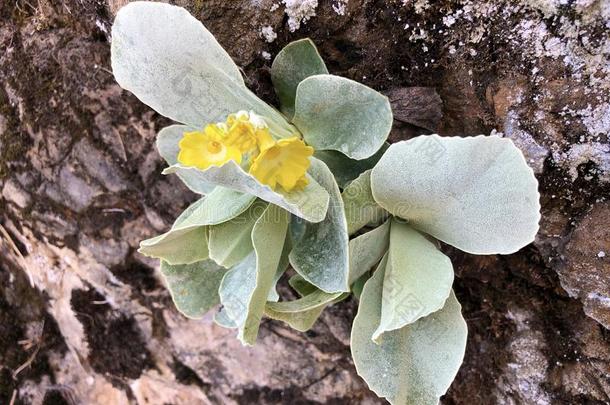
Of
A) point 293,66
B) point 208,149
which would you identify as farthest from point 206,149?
point 293,66

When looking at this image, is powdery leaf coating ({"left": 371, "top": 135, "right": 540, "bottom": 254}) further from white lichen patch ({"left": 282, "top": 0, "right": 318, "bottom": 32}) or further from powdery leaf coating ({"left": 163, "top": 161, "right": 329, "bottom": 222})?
white lichen patch ({"left": 282, "top": 0, "right": 318, "bottom": 32})

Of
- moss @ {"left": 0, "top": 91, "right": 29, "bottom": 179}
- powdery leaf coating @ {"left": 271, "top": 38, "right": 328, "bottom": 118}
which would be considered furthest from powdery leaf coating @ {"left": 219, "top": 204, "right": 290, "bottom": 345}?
moss @ {"left": 0, "top": 91, "right": 29, "bottom": 179}

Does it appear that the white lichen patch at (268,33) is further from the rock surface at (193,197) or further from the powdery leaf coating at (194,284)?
the powdery leaf coating at (194,284)

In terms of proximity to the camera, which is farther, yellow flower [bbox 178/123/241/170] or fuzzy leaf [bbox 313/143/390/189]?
fuzzy leaf [bbox 313/143/390/189]

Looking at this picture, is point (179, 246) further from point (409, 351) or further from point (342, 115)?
point (409, 351)

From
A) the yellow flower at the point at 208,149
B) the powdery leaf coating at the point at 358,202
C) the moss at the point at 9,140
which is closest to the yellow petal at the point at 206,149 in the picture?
the yellow flower at the point at 208,149
